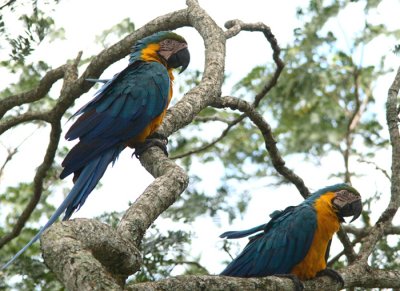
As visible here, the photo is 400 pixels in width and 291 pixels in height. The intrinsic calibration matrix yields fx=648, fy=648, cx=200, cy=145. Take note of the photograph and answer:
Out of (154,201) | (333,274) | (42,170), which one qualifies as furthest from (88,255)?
(42,170)

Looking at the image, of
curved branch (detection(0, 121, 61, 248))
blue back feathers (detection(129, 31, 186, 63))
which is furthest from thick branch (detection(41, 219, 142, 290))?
curved branch (detection(0, 121, 61, 248))

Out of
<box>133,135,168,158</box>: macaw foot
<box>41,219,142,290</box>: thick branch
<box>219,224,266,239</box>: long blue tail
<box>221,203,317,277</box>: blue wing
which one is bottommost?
<box>41,219,142,290</box>: thick branch

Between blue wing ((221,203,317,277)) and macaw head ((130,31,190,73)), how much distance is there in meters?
1.18

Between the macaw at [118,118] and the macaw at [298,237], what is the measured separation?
86cm

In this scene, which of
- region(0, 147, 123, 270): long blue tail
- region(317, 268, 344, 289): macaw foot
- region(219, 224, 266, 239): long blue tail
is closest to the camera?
region(0, 147, 123, 270): long blue tail

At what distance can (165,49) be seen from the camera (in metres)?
3.89

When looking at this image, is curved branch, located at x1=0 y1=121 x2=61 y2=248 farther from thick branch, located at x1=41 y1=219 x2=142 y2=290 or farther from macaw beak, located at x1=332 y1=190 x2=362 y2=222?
thick branch, located at x1=41 y1=219 x2=142 y2=290

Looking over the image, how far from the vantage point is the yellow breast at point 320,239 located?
3.79 metres

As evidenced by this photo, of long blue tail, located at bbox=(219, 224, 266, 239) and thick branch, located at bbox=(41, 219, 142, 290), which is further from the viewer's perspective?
long blue tail, located at bbox=(219, 224, 266, 239)

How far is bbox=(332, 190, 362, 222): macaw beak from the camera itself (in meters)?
A: 3.97

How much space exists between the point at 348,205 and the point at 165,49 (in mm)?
1469

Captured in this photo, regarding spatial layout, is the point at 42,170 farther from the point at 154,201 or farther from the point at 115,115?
the point at 154,201

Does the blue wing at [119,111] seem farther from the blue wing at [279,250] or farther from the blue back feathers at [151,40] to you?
the blue wing at [279,250]

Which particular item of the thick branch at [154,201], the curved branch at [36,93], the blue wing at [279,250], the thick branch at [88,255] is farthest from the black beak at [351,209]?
the thick branch at [88,255]
